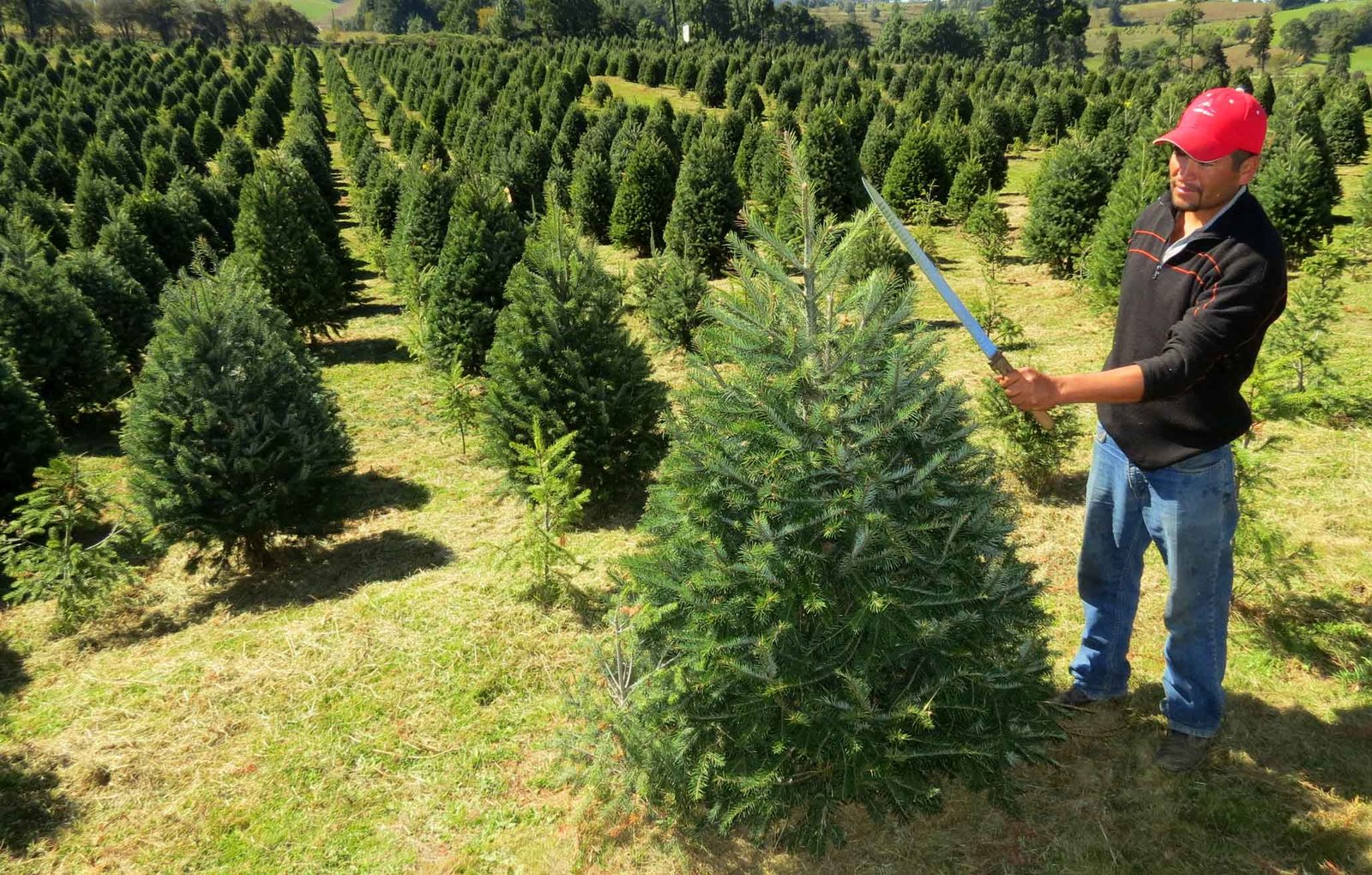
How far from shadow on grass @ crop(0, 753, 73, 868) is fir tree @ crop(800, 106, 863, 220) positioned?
16.2 metres

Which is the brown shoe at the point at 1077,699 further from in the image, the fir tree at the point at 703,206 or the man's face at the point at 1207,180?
the fir tree at the point at 703,206

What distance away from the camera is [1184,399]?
308cm

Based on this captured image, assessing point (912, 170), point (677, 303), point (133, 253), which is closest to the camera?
point (677, 303)

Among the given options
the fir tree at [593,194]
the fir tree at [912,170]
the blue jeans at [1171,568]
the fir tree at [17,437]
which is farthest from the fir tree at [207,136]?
the blue jeans at [1171,568]

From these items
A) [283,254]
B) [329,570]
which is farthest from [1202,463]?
[283,254]

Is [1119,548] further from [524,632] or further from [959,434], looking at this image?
[524,632]

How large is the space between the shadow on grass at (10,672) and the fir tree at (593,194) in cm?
1675

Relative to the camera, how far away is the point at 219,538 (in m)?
6.62

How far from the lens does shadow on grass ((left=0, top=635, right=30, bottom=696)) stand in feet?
18.1

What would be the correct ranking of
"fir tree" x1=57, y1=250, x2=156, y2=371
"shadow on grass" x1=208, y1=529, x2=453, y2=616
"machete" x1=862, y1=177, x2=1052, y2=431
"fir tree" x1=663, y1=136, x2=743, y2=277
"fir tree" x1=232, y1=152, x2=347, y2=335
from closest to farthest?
"machete" x1=862, y1=177, x2=1052, y2=431 < "shadow on grass" x1=208, y1=529, x2=453, y2=616 < "fir tree" x1=57, y1=250, x2=156, y2=371 < "fir tree" x1=232, y1=152, x2=347, y2=335 < "fir tree" x1=663, y1=136, x2=743, y2=277

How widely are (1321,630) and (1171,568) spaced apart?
1.97 m

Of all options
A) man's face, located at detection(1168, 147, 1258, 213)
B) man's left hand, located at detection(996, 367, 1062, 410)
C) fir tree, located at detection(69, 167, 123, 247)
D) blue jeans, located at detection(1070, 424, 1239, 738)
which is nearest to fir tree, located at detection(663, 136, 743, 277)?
blue jeans, located at detection(1070, 424, 1239, 738)

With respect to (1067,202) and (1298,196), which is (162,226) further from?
(1298,196)

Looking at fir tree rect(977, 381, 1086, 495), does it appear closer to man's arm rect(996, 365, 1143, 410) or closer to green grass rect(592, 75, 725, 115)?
man's arm rect(996, 365, 1143, 410)
